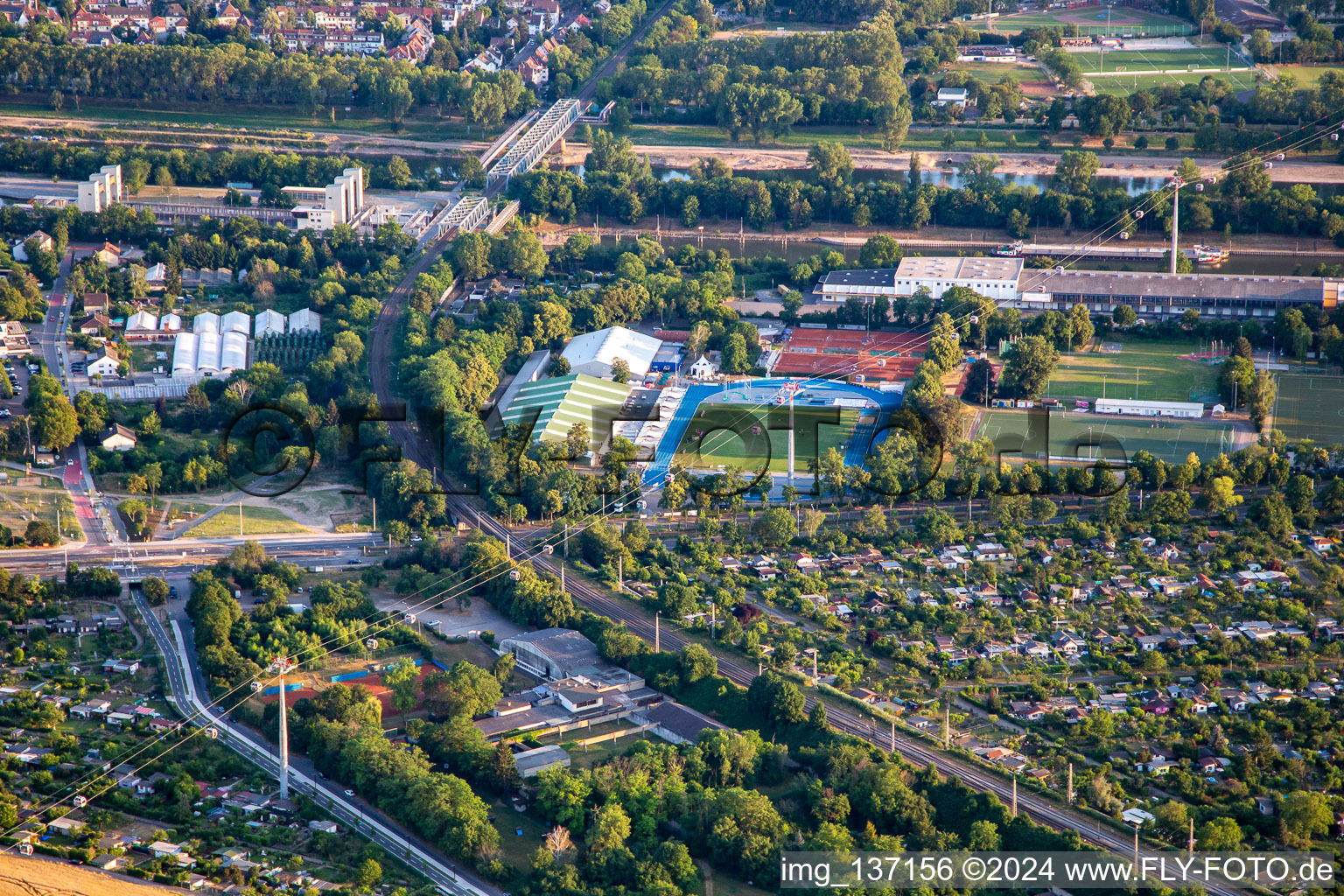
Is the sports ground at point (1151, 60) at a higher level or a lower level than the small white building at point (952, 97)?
higher

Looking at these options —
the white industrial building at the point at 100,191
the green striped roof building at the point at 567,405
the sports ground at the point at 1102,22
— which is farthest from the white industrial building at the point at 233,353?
the sports ground at the point at 1102,22

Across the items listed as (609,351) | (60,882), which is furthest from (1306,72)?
(60,882)

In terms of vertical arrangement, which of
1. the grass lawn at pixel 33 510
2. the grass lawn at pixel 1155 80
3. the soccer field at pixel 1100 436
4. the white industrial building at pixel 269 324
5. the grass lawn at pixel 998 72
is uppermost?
the grass lawn at pixel 998 72

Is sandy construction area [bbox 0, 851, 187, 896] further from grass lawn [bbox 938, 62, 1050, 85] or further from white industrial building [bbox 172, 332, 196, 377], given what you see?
grass lawn [bbox 938, 62, 1050, 85]

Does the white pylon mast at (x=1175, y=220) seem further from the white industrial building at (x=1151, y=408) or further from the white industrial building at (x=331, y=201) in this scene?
the white industrial building at (x=331, y=201)

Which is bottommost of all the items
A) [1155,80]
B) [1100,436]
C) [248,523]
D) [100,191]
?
[248,523]

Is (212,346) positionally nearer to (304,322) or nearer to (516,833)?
(304,322)

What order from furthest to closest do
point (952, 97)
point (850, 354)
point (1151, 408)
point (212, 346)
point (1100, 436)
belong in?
1. point (952, 97)
2. point (850, 354)
3. point (212, 346)
4. point (1151, 408)
5. point (1100, 436)
